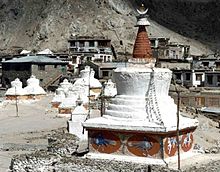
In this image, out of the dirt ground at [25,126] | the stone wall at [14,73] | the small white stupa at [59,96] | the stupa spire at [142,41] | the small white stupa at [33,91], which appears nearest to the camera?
the stupa spire at [142,41]

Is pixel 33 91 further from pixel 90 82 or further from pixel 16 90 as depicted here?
pixel 90 82

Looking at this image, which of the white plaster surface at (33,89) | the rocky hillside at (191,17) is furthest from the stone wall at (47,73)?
the rocky hillside at (191,17)

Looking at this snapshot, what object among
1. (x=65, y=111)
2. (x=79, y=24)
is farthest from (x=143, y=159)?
(x=79, y=24)

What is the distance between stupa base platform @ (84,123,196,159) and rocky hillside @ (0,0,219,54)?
53738 millimetres

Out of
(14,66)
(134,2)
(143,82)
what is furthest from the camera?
(134,2)

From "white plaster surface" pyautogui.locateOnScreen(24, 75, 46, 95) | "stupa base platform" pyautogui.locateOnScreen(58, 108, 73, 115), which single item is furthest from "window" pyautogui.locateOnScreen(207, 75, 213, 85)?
"stupa base platform" pyautogui.locateOnScreen(58, 108, 73, 115)

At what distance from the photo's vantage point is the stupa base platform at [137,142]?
1277 centimetres

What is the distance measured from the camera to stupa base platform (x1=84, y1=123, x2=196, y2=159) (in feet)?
41.9

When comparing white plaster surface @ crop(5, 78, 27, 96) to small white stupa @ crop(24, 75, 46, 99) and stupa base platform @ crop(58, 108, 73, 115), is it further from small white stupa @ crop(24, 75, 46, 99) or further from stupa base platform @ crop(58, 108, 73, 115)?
stupa base platform @ crop(58, 108, 73, 115)

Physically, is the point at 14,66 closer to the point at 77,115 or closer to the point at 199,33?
the point at 77,115

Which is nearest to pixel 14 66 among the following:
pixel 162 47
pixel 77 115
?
pixel 162 47

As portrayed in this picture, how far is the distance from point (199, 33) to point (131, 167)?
74.0 metres

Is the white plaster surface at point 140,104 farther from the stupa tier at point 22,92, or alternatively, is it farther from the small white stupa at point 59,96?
the stupa tier at point 22,92

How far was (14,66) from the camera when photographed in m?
52.2
